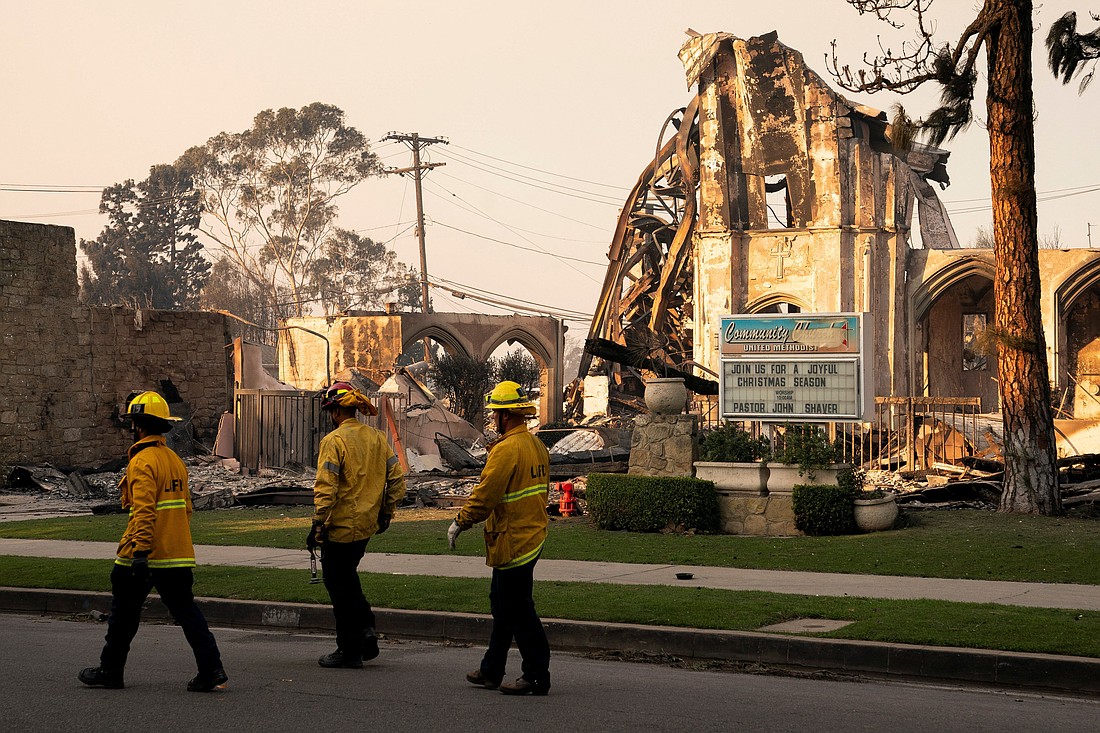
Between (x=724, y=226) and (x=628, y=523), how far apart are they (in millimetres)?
23408

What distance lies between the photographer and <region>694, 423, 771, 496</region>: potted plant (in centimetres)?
1739

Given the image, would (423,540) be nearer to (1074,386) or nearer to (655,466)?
(655,466)

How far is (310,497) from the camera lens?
74.2 feet

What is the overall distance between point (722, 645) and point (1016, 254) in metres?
11.9

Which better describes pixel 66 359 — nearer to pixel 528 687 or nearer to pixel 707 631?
pixel 707 631

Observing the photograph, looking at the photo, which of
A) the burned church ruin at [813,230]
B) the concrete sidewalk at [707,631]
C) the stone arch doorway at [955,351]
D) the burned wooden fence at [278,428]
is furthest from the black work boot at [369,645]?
the stone arch doorway at [955,351]

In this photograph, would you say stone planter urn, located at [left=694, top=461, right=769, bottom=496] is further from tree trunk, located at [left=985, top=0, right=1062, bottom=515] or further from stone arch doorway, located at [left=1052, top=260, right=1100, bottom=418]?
stone arch doorway, located at [left=1052, top=260, right=1100, bottom=418]

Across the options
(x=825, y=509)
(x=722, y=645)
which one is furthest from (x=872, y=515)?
(x=722, y=645)

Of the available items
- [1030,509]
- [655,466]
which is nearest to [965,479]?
[1030,509]

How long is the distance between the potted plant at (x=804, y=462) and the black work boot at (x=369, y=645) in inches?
377

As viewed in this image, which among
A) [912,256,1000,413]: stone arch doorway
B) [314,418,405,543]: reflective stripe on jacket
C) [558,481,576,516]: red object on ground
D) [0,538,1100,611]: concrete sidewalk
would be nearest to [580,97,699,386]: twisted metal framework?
[912,256,1000,413]: stone arch doorway

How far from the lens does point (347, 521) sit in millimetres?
8297

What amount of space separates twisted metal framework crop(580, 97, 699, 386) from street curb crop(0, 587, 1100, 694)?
3211cm

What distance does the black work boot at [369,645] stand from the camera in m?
8.48
